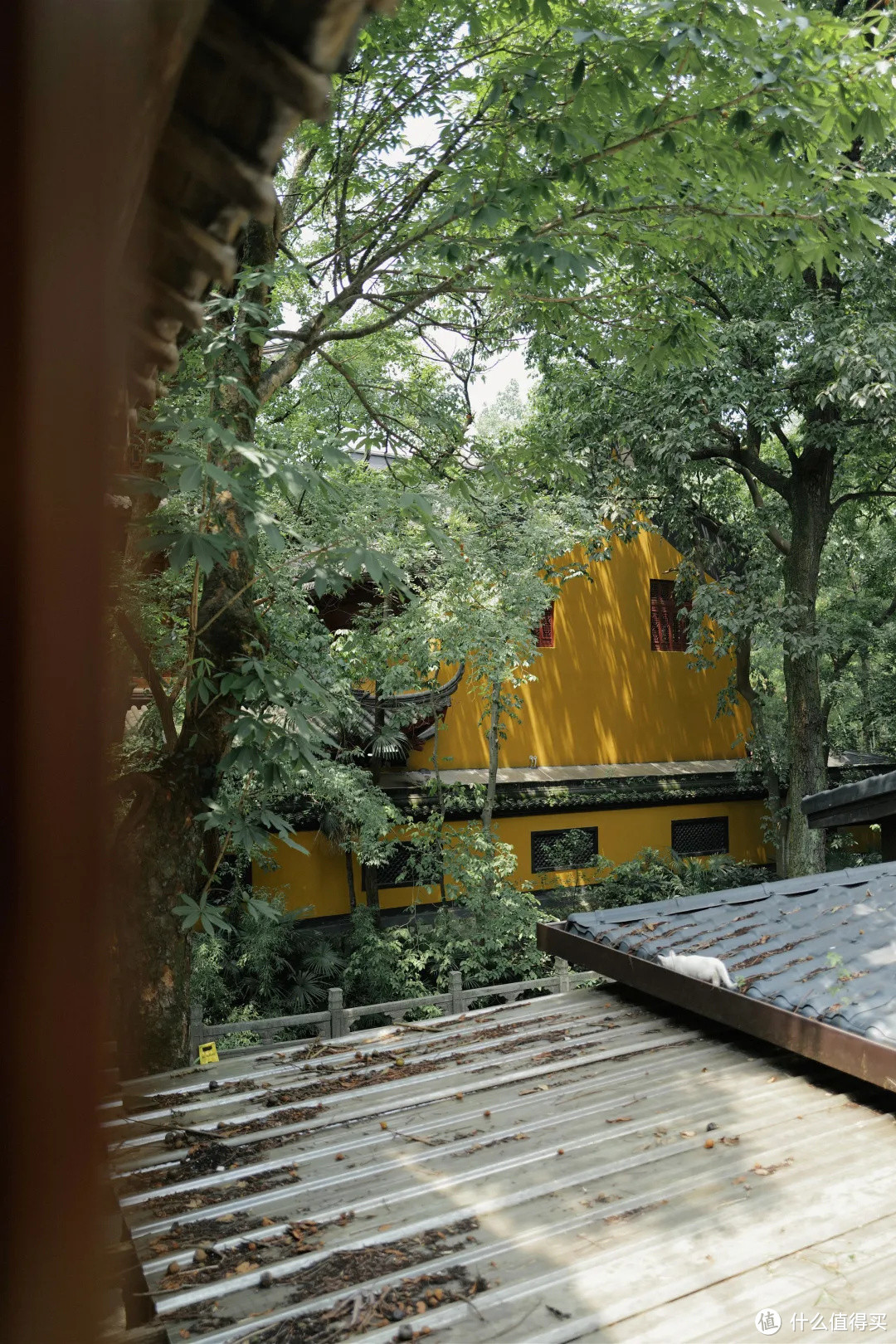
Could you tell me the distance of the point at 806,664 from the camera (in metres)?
14.1

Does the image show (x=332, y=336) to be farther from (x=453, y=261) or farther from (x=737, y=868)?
(x=737, y=868)

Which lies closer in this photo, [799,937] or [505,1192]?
[505,1192]

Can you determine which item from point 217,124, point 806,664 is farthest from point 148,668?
point 806,664

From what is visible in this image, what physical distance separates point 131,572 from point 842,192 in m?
4.34

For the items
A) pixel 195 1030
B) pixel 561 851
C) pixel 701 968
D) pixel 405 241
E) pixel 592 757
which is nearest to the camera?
pixel 701 968

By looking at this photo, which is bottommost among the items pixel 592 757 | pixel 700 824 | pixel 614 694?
pixel 700 824

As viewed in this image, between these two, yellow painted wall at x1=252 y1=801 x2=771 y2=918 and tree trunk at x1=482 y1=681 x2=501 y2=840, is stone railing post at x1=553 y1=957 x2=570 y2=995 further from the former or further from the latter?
yellow painted wall at x1=252 y1=801 x2=771 y2=918

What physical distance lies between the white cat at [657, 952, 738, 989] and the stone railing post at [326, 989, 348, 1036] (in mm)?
4103

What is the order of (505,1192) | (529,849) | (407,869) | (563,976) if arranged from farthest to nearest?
1. (529,849)
2. (407,869)
3. (563,976)
4. (505,1192)

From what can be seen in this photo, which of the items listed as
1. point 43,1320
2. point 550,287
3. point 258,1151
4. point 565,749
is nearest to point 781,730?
point 565,749

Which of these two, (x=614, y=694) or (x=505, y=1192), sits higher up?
(x=614, y=694)

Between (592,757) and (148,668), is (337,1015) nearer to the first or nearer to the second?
(148,668)

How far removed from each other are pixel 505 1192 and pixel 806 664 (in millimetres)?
12510

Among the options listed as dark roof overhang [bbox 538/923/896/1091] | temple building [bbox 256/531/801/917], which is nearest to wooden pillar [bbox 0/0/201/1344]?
dark roof overhang [bbox 538/923/896/1091]
